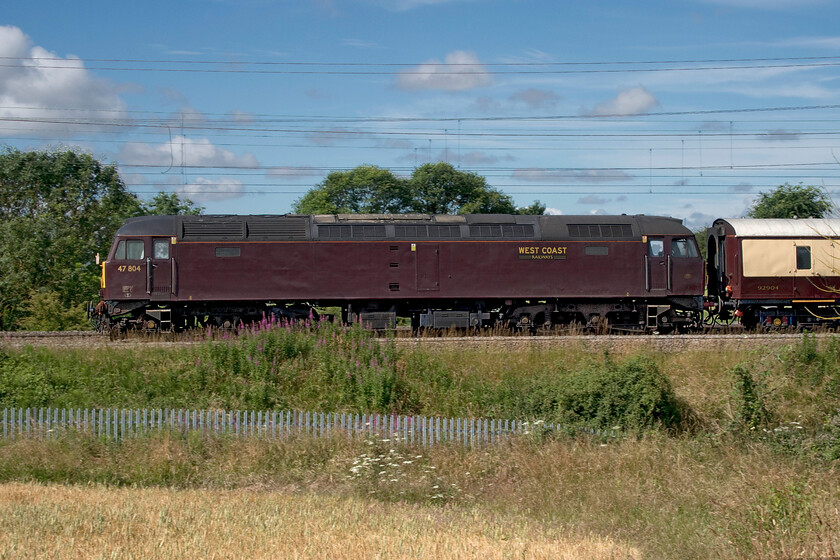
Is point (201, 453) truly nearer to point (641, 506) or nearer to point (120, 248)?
point (641, 506)

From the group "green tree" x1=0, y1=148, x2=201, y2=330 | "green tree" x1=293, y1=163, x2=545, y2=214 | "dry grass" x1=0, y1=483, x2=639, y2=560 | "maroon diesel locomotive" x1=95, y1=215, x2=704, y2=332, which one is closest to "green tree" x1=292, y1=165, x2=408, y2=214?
"green tree" x1=293, y1=163, x2=545, y2=214

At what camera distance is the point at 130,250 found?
73.6ft

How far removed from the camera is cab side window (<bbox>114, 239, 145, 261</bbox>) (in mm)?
22344

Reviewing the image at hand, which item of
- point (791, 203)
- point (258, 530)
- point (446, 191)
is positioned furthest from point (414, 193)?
point (258, 530)

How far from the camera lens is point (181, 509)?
1027cm

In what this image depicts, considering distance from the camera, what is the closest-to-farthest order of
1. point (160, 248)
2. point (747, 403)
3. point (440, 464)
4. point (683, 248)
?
point (440, 464) → point (747, 403) → point (160, 248) → point (683, 248)

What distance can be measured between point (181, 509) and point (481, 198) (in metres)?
53.6

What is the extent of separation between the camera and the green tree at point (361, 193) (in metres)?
63.5

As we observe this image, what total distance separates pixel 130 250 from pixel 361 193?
43.2 meters

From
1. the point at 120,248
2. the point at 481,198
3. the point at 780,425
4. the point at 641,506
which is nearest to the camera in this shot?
the point at 641,506

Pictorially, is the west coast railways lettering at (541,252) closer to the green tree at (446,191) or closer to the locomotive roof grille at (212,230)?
the locomotive roof grille at (212,230)

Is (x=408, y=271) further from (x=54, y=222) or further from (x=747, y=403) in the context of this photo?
(x=54, y=222)

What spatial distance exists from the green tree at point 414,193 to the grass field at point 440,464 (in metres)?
44.2

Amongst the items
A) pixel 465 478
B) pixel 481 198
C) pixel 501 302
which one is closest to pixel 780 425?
pixel 465 478
